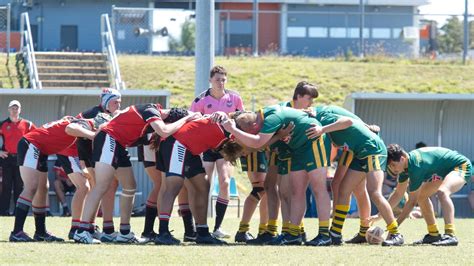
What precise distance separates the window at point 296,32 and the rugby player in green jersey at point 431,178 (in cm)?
2437

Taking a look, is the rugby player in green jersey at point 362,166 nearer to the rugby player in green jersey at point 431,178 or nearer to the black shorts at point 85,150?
the rugby player in green jersey at point 431,178

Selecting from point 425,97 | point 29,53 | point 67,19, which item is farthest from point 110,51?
point 67,19

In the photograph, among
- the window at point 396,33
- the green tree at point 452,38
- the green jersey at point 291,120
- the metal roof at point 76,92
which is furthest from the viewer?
the green tree at point 452,38

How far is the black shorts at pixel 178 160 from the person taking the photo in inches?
496

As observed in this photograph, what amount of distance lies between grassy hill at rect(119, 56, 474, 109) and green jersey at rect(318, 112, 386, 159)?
1489 cm

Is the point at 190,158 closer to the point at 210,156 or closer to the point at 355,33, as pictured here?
the point at 210,156

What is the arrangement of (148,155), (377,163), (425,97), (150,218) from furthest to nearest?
(425,97) → (148,155) → (150,218) → (377,163)

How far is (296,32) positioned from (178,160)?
2601cm

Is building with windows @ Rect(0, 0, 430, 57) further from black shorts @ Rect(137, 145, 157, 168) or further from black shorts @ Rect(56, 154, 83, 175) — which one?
black shorts @ Rect(137, 145, 157, 168)

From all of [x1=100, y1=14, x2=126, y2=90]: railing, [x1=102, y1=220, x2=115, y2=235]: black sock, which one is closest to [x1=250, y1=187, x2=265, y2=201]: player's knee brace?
[x1=102, y1=220, x2=115, y2=235]: black sock

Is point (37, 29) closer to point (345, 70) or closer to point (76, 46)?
point (76, 46)

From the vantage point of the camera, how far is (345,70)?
3145cm

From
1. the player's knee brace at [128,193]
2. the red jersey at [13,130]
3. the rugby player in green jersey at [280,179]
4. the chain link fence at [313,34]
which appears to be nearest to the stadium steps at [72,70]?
the chain link fence at [313,34]

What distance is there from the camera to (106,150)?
41.3 ft
